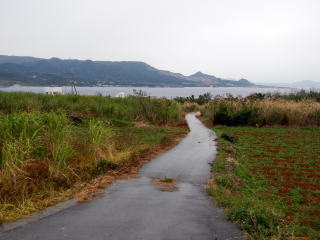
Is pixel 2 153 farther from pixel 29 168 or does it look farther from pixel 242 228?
pixel 242 228

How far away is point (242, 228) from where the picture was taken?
15.0 feet

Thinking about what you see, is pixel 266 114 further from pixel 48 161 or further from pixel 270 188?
pixel 48 161

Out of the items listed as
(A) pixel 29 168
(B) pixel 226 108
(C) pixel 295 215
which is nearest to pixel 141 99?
(B) pixel 226 108

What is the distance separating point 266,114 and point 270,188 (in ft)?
48.6

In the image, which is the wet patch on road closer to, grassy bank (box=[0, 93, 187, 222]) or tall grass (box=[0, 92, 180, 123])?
grassy bank (box=[0, 93, 187, 222])

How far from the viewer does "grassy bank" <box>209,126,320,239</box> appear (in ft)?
15.4

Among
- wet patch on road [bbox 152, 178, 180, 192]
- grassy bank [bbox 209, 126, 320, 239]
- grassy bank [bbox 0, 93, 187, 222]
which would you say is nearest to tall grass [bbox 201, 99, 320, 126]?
grassy bank [bbox 209, 126, 320, 239]

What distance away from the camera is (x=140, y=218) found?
4969mm

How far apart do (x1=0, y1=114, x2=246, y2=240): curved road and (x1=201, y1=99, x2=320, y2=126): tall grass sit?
1450 centimetres

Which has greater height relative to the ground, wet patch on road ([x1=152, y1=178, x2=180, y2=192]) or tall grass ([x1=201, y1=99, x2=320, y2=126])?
tall grass ([x1=201, y1=99, x2=320, y2=126])

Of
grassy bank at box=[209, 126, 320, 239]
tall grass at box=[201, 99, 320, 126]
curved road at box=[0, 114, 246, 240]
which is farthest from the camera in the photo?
tall grass at box=[201, 99, 320, 126]

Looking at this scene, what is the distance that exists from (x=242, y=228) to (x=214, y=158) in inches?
211

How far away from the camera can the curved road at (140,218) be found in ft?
14.2

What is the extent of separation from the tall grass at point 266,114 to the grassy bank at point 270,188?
783cm
